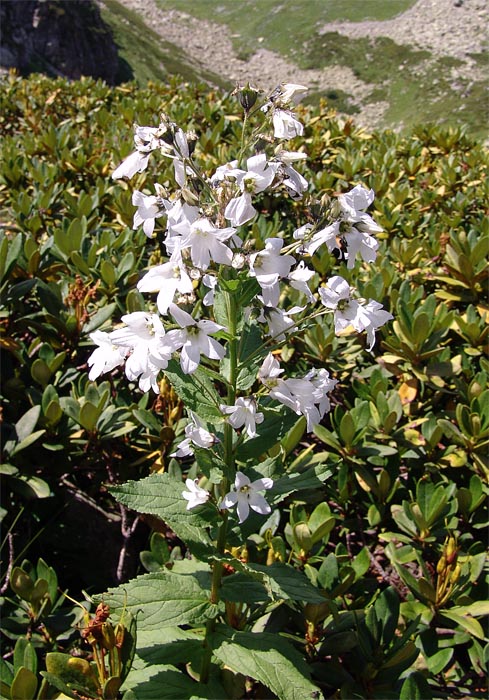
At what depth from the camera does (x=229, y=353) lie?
68.9 inches

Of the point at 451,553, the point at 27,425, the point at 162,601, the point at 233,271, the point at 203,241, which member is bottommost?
the point at 451,553

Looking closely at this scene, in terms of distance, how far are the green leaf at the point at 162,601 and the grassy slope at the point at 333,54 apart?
47.9 metres

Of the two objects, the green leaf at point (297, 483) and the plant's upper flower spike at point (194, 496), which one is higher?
the plant's upper flower spike at point (194, 496)

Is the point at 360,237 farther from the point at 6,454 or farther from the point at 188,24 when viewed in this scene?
the point at 188,24

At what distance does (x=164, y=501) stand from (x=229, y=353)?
536mm

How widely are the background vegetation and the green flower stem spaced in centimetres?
7

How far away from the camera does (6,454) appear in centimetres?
233

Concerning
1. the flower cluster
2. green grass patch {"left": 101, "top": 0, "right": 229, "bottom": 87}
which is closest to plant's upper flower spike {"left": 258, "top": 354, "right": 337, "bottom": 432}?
the flower cluster

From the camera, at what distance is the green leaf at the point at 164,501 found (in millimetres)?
1691

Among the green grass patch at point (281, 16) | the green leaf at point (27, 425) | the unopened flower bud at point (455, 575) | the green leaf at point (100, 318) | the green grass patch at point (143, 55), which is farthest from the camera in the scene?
the green grass patch at point (281, 16)

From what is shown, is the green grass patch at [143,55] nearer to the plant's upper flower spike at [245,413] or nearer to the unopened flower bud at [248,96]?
the unopened flower bud at [248,96]

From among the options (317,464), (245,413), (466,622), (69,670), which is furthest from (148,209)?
(466,622)

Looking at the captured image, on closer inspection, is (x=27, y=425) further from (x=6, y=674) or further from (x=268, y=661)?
(x=268, y=661)

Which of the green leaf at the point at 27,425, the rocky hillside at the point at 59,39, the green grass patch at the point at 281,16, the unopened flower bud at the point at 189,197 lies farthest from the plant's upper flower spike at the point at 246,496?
the green grass patch at the point at 281,16
